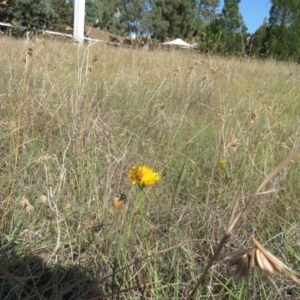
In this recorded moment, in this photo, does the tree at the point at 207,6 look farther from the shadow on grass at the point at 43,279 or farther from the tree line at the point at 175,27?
the shadow on grass at the point at 43,279

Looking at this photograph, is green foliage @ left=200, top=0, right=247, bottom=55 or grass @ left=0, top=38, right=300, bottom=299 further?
green foliage @ left=200, top=0, right=247, bottom=55

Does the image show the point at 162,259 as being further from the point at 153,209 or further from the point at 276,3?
the point at 276,3

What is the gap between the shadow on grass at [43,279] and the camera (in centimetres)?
63

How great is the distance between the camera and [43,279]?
67 cm

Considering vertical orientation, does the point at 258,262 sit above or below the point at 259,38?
below

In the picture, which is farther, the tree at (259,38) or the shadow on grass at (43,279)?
the tree at (259,38)

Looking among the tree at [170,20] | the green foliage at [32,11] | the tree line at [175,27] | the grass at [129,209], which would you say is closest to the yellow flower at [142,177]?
the grass at [129,209]

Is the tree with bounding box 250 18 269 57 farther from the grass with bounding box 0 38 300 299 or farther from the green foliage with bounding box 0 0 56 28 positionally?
the green foliage with bounding box 0 0 56 28

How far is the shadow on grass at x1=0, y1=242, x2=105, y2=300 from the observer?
2.05 feet

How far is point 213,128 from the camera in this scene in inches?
54.0

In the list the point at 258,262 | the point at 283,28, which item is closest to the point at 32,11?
the point at 283,28

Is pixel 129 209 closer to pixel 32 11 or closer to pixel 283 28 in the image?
pixel 283 28

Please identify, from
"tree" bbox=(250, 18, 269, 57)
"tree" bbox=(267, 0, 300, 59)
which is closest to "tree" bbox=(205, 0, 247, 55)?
"tree" bbox=(250, 18, 269, 57)

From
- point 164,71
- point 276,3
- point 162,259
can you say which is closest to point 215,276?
point 162,259
